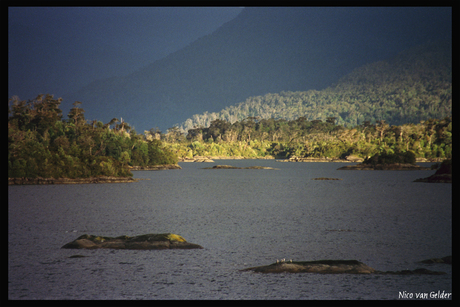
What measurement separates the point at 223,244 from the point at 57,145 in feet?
252

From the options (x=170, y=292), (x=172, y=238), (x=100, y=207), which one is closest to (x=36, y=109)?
(x=100, y=207)

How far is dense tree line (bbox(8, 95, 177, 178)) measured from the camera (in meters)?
89.3

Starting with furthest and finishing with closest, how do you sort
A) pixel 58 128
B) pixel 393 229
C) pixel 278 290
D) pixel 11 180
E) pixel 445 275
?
pixel 58 128 < pixel 11 180 < pixel 393 229 < pixel 445 275 < pixel 278 290

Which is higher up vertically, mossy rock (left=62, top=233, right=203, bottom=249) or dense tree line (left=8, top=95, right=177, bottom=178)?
dense tree line (left=8, top=95, right=177, bottom=178)

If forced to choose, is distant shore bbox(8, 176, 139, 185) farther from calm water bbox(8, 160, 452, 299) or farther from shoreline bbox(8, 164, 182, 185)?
calm water bbox(8, 160, 452, 299)

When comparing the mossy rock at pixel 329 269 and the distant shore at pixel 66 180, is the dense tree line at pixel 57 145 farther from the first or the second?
the mossy rock at pixel 329 269

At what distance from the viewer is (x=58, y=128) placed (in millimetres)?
115250

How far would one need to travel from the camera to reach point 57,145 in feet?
331

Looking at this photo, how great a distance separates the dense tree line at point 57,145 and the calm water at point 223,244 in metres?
16.9

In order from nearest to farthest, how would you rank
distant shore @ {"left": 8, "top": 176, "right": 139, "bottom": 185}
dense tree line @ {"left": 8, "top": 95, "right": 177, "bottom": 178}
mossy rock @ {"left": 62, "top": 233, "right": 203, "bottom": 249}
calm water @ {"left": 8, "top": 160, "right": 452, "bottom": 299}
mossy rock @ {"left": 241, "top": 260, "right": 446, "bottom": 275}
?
calm water @ {"left": 8, "top": 160, "right": 452, "bottom": 299}
mossy rock @ {"left": 241, "top": 260, "right": 446, "bottom": 275}
mossy rock @ {"left": 62, "top": 233, "right": 203, "bottom": 249}
dense tree line @ {"left": 8, "top": 95, "right": 177, "bottom": 178}
distant shore @ {"left": 8, "top": 176, "right": 139, "bottom": 185}

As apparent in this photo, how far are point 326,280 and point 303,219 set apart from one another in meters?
27.8

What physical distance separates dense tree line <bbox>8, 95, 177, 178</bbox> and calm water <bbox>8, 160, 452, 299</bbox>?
55.4 ft

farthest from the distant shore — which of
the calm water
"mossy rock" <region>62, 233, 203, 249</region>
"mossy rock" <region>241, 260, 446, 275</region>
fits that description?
"mossy rock" <region>241, 260, 446, 275</region>
